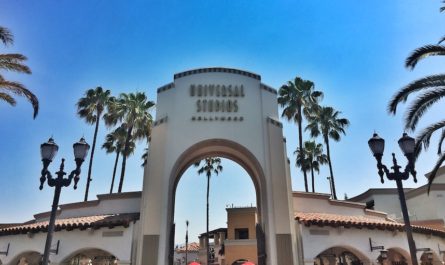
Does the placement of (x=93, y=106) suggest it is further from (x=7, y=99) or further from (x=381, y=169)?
(x=381, y=169)

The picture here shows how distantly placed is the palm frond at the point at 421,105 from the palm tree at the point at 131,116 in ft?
71.2

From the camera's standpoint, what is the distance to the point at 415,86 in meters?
11.1

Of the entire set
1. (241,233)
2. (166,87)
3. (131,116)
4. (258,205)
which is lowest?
(241,233)

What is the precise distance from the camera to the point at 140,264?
12.8 meters

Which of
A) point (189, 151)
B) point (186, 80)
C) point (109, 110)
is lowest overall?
point (189, 151)

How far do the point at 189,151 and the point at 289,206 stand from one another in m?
5.39

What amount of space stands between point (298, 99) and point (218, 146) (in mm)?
14714

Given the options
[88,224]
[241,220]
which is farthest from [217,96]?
[241,220]

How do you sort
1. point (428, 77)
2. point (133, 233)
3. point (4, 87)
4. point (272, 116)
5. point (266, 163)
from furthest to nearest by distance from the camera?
point (272, 116) < point (266, 163) < point (133, 233) < point (4, 87) < point (428, 77)

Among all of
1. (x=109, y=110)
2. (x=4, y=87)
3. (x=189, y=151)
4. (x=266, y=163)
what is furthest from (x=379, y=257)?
(x=109, y=110)

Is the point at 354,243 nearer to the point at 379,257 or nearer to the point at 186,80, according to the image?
the point at 379,257

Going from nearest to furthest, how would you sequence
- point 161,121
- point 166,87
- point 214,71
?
point 161,121, point 166,87, point 214,71

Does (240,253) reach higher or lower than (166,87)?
lower

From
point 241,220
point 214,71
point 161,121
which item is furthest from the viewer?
point 241,220
